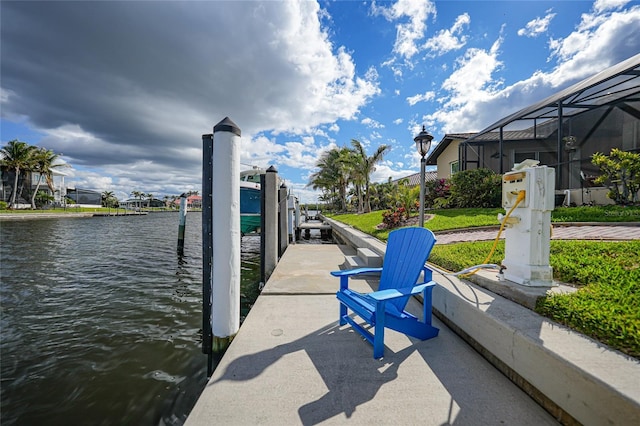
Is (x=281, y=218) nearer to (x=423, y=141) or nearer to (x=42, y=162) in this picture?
(x=423, y=141)

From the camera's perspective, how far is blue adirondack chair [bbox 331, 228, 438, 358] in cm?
215

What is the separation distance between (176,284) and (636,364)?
7.14 m

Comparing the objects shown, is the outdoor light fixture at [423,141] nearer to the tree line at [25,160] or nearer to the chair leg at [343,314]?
the chair leg at [343,314]

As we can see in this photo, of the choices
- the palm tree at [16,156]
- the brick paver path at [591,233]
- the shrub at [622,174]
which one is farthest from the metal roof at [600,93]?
the palm tree at [16,156]

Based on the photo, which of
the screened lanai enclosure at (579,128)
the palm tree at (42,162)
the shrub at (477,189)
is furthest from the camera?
the palm tree at (42,162)

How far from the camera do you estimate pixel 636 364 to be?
1417mm

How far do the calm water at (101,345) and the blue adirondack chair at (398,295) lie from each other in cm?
169

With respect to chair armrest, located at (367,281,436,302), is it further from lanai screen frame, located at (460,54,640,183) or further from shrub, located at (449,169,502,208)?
shrub, located at (449,169,502,208)

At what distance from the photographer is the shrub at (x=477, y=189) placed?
10.4 metres

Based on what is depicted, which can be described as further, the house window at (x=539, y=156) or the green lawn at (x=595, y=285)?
Result: the house window at (x=539, y=156)

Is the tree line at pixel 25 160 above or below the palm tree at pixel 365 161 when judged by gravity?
above

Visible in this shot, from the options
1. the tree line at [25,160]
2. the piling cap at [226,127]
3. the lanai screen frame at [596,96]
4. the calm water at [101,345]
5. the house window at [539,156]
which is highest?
the tree line at [25,160]

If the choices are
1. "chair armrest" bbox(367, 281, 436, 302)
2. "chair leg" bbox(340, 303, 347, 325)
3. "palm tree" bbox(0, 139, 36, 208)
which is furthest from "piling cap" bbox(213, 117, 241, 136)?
"palm tree" bbox(0, 139, 36, 208)

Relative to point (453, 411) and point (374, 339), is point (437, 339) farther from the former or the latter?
point (453, 411)
